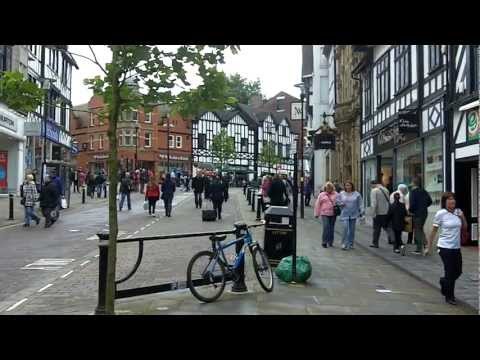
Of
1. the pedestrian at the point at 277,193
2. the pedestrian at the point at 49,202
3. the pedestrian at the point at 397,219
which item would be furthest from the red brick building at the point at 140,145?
the pedestrian at the point at 397,219

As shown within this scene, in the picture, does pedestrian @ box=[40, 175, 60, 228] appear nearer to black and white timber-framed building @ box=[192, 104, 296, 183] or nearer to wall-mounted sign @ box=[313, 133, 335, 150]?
wall-mounted sign @ box=[313, 133, 335, 150]

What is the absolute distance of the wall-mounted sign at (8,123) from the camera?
3208 cm

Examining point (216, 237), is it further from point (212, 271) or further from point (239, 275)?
point (239, 275)

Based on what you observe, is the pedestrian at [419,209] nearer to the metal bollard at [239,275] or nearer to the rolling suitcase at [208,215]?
the metal bollard at [239,275]

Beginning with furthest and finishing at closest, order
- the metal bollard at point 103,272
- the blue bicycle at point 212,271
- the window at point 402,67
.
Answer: the window at point 402,67
the blue bicycle at point 212,271
the metal bollard at point 103,272

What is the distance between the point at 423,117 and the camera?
58.3 feet

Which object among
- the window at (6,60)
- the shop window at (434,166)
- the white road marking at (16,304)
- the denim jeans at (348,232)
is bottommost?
the white road marking at (16,304)

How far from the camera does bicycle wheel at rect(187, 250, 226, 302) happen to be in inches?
304

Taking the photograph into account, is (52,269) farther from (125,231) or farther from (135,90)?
(125,231)

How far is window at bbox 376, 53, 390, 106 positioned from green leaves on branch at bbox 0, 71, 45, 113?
1793 cm

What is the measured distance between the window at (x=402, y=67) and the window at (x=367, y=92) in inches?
183

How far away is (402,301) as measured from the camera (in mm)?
8422
